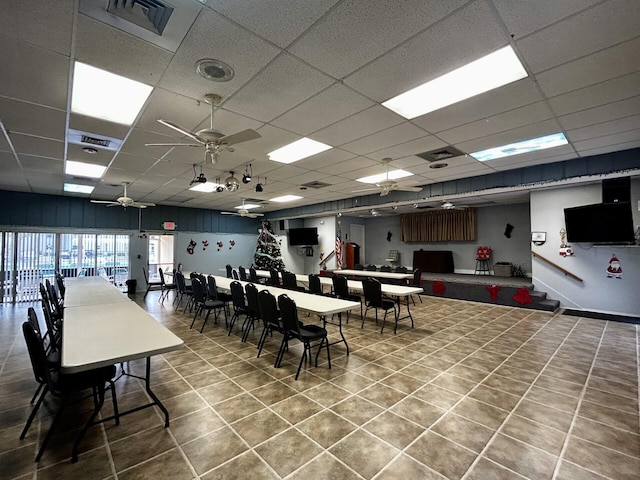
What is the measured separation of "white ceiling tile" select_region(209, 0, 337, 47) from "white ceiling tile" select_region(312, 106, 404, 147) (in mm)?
1519

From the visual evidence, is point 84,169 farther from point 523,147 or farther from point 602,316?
point 602,316

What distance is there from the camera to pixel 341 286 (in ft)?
18.9

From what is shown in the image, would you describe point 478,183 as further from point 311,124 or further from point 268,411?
point 268,411

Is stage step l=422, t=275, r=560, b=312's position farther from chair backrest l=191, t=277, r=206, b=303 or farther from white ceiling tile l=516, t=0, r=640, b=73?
chair backrest l=191, t=277, r=206, b=303

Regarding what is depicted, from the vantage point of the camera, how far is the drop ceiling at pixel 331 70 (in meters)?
2.09

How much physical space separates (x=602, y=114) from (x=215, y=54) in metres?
4.58

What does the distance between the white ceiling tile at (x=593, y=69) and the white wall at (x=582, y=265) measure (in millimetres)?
4006

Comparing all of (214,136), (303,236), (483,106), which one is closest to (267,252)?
(303,236)

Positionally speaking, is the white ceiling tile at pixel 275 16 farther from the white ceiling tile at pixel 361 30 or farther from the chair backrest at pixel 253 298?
the chair backrest at pixel 253 298

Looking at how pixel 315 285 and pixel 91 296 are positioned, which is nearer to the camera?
pixel 91 296

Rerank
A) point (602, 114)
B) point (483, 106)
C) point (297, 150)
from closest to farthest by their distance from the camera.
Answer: point (483, 106) < point (602, 114) < point (297, 150)

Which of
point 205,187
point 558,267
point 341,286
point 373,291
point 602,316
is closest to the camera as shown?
point 373,291

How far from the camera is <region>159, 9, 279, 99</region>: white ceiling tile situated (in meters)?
2.19

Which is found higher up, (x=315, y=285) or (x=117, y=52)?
(x=117, y=52)
